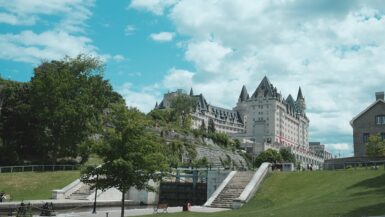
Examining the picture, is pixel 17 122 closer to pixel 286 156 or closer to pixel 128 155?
pixel 128 155

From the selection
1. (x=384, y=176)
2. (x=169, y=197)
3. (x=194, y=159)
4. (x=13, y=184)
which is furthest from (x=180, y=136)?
(x=384, y=176)

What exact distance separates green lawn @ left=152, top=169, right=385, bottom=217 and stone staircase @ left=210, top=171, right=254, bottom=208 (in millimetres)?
1832

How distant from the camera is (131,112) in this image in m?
26.5

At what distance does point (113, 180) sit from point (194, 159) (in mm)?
60203

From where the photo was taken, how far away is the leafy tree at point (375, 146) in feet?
160

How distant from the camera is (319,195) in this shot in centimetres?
2984

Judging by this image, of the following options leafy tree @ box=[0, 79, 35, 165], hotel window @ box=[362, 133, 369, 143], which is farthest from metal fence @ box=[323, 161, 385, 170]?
leafy tree @ box=[0, 79, 35, 165]

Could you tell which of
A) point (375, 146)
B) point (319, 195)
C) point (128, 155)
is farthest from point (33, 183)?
point (375, 146)

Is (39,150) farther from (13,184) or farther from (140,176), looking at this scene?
(140,176)

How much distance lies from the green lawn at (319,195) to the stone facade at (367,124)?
67.3 ft

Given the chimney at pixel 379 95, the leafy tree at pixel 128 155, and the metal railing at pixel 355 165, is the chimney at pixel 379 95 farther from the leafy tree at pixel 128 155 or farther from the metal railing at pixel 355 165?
the leafy tree at pixel 128 155

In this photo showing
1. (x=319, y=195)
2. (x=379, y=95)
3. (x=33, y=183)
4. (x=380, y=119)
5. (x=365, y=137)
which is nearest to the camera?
(x=319, y=195)

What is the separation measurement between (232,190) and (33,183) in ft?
66.4

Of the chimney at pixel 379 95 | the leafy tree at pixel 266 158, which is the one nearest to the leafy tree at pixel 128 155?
the chimney at pixel 379 95
